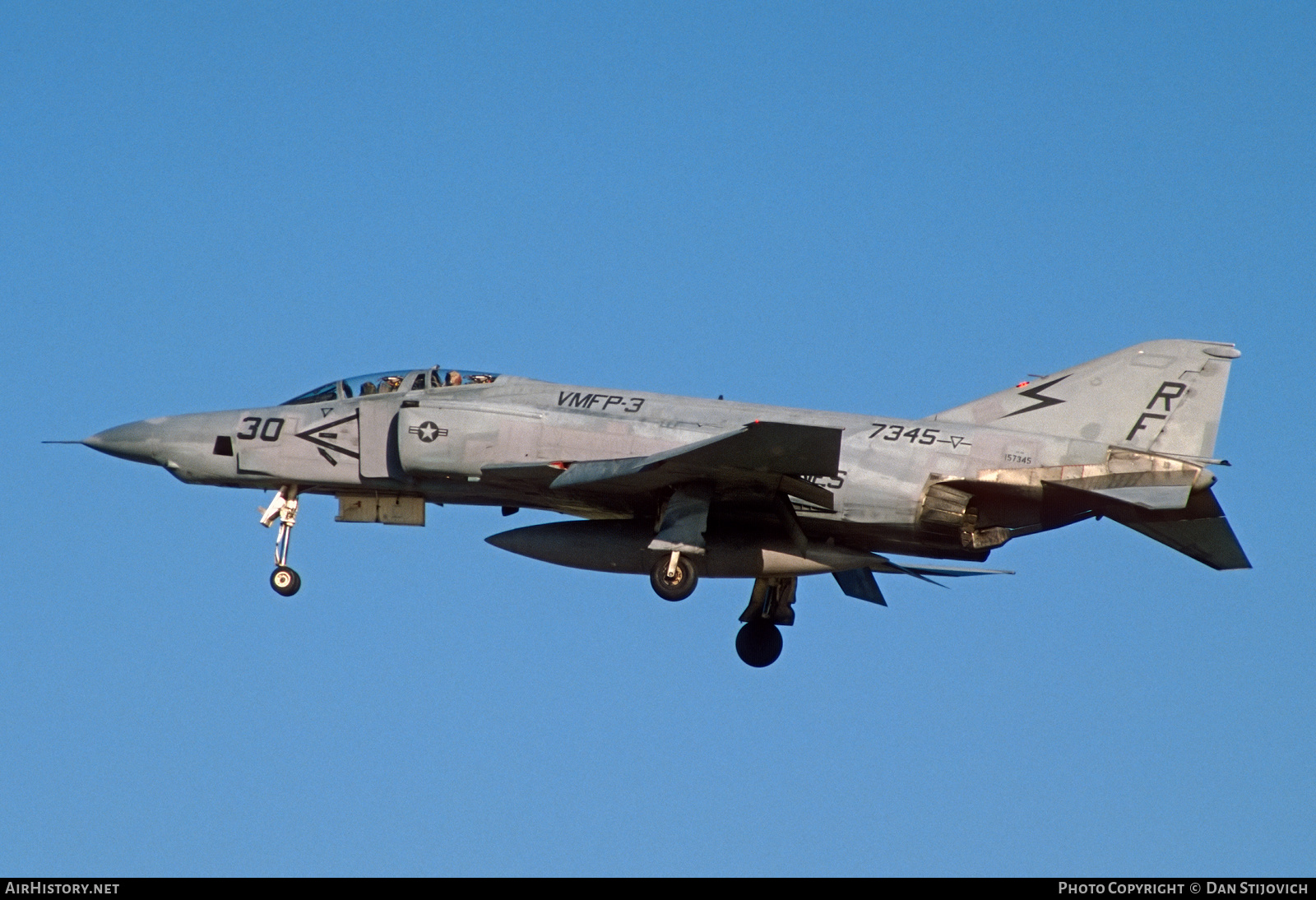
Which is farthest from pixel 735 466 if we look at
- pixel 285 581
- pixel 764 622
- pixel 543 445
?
pixel 285 581

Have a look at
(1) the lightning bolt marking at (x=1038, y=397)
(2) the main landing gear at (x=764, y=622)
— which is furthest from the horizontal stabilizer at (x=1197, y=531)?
(2) the main landing gear at (x=764, y=622)

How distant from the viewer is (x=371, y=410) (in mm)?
21000

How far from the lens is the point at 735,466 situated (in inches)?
738

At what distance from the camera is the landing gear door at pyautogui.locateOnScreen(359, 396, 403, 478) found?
20.7 meters

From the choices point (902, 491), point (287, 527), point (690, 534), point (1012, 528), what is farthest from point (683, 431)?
point (287, 527)

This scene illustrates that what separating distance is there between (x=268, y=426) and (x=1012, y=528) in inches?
369

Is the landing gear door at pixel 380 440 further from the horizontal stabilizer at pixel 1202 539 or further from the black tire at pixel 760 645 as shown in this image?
the horizontal stabilizer at pixel 1202 539

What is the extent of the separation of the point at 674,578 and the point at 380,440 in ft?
14.1

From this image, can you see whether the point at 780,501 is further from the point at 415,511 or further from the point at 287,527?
the point at 287,527

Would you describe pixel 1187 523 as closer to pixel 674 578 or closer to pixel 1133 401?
pixel 1133 401

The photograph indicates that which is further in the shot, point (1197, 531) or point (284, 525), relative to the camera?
point (284, 525)

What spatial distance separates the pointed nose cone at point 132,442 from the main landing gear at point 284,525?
65.8 inches
